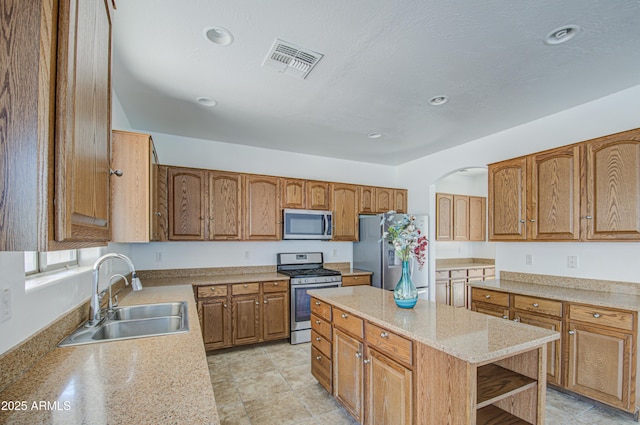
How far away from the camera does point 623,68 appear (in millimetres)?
2266

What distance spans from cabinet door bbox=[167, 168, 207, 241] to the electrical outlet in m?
2.50

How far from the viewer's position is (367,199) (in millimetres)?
4770

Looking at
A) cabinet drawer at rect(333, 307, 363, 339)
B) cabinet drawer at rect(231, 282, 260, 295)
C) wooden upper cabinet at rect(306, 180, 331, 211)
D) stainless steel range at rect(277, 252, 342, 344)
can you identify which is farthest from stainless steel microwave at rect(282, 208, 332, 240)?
cabinet drawer at rect(333, 307, 363, 339)

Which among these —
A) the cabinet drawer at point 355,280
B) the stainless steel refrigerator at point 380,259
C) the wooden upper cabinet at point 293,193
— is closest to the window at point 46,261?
the wooden upper cabinet at point 293,193

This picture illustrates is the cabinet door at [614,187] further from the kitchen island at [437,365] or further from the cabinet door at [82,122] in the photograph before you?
the cabinet door at [82,122]

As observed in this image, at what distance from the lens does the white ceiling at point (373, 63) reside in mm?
1684

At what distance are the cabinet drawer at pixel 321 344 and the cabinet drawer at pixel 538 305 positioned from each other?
1.86 meters

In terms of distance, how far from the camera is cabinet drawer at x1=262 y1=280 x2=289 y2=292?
3.77m

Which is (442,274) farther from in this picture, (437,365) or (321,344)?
(437,365)

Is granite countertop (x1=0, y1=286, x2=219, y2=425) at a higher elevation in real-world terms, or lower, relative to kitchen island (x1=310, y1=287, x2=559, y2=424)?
higher

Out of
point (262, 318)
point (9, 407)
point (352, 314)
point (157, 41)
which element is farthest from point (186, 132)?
point (9, 407)

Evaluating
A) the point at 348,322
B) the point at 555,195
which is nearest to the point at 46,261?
the point at 348,322

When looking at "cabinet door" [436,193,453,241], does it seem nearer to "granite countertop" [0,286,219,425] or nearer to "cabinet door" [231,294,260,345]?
"cabinet door" [231,294,260,345]

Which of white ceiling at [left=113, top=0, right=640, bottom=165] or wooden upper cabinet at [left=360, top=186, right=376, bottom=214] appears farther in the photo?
wooden upper cabinet at [left=360, top=186, right=376, bottom=214]
